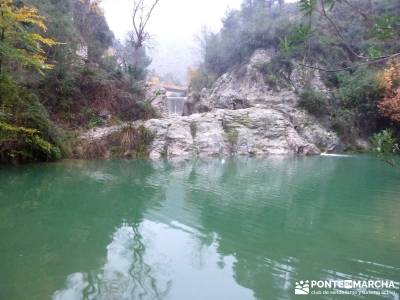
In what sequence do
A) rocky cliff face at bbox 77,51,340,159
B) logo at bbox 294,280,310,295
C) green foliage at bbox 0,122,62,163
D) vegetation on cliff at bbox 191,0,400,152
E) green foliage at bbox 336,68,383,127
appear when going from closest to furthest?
logo at bbox 294,280,310,295 < green foliage at bbox 0,122,62,163 < rocky cliff face at bbox 77,51,340,159 < vegetation on cliff at bbox 191,0,400,152 < green foliage at bbox 336,68,383,127

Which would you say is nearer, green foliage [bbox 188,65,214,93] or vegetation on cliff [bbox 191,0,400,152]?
vegetation on cliff [bbox 191,0,400,152]

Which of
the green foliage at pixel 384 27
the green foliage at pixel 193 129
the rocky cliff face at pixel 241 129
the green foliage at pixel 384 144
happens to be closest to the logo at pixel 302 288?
the green foliage at pixel 384 144

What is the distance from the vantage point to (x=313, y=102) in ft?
75.5

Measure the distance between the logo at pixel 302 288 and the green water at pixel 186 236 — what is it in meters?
0.06

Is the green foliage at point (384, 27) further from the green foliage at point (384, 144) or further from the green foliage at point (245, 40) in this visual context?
the green foliage at point (245, 40)

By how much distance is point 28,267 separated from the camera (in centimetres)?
404

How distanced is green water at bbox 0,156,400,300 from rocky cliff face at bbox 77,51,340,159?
719cm

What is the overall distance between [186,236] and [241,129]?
14.7m

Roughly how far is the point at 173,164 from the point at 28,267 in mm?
10093

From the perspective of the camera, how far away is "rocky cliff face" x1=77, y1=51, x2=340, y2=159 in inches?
683

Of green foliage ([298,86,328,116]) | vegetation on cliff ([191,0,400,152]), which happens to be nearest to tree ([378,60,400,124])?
vegetation on cliff ([191,0,400,152])

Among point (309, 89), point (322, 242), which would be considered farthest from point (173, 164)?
point (309, 89)

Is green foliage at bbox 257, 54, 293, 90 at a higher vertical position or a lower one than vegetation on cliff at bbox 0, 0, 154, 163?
higher

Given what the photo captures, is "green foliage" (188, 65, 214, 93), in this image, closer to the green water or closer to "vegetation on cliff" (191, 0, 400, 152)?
"vegetation on cliff" (191, 0, 400, 152)
